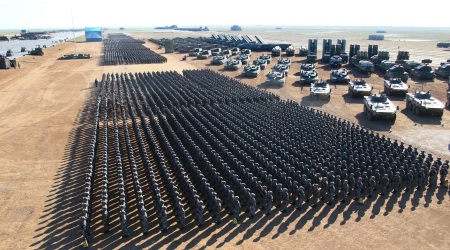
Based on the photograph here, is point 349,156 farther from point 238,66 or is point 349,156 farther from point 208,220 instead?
point 238,66

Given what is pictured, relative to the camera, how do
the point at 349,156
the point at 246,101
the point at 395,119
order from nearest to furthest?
the point at 349,156, the point at 395,119, the point at 246,101

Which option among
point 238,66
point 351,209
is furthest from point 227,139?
point 238,66

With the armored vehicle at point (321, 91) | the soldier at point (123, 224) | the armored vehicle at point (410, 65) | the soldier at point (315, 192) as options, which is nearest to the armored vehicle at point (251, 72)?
the armored vehicle at point (321, 91)

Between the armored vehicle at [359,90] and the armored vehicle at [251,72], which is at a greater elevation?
the armored vehicle at [251,72]

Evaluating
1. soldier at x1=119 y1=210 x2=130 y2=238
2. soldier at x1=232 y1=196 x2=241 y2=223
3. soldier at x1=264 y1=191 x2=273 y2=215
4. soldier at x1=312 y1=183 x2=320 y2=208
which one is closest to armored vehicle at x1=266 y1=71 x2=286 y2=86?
soldier at x1=312 y1=183 x2=320 y2=208

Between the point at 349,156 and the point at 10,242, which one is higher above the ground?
the point at 349,156

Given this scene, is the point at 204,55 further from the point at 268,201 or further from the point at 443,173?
the point at 268,201

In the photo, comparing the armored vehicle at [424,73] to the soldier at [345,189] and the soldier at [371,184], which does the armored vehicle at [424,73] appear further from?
A: the soldier at [345,189]
